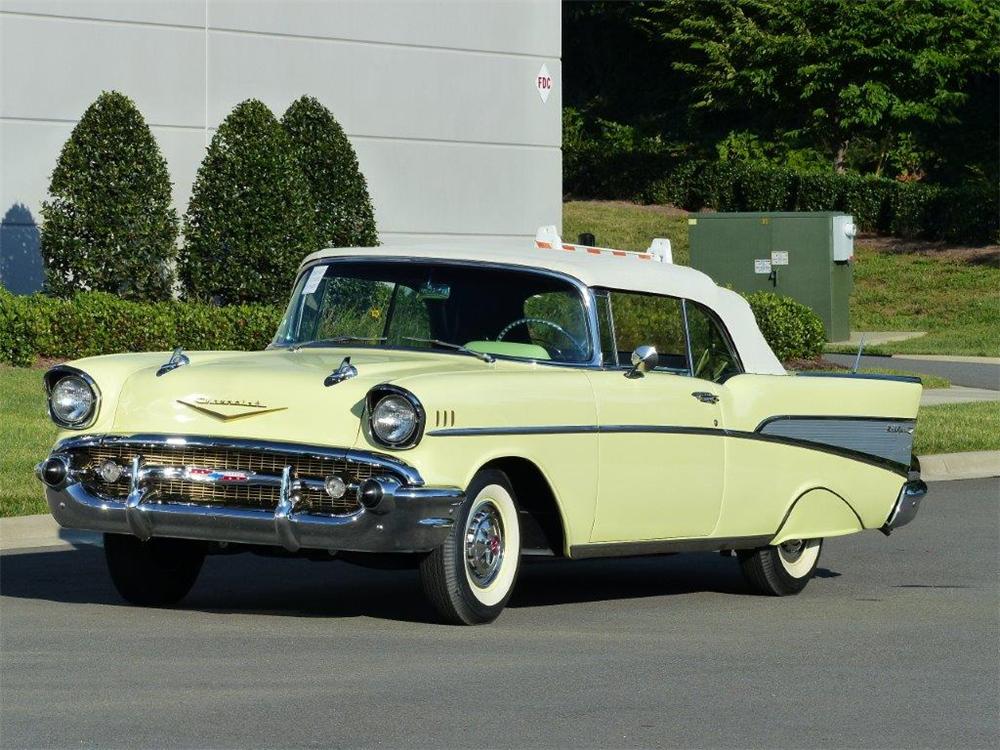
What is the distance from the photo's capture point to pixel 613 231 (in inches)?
1813

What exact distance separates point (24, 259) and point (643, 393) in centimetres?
1511

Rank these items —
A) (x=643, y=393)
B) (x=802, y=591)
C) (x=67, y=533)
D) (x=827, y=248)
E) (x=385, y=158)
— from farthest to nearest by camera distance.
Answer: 1. (x=827, y=248)
2. (x=385, y=158)
3. (x=67, y=533)
4. (x=802, y=591)
5. (x=643, y=393)

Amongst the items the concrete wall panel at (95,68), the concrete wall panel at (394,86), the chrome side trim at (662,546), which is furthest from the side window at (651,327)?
the concrete wall panel at (394,86)

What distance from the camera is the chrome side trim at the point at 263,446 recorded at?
7.98 meters

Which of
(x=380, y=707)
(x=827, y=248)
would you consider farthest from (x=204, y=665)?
(x=827, y=248)

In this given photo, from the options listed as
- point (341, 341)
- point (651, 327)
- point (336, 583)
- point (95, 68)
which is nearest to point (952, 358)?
point (95, 68)

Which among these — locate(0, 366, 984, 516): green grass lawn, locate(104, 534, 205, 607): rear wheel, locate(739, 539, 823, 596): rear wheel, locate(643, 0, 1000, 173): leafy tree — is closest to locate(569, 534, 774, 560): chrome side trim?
locate(739, 539, 823, 596): rear wheel

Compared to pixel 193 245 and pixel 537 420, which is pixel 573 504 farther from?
pixel 193 245

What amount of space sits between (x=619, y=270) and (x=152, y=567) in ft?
9.05

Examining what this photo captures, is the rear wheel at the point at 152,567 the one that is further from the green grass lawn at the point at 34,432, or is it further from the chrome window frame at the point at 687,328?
the green grass lawn at the point at 34,432

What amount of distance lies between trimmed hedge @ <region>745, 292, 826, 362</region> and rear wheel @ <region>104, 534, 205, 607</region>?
17856mm

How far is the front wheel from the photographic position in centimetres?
822

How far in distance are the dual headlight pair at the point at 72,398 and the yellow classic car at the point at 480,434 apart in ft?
0.05

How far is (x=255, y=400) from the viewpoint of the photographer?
820 centimetres
